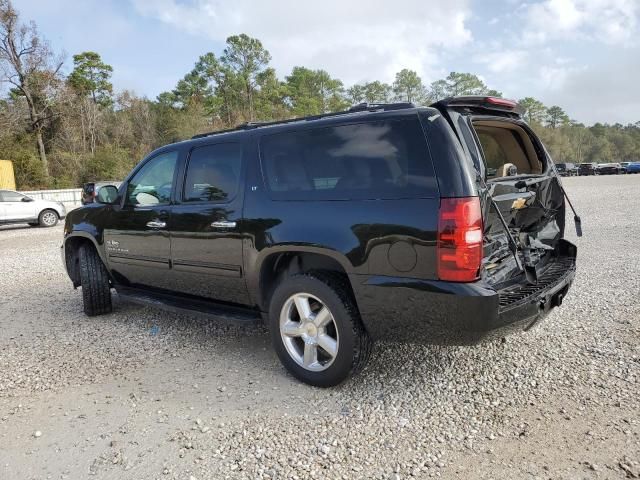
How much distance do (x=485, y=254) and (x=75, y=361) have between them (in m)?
3.42

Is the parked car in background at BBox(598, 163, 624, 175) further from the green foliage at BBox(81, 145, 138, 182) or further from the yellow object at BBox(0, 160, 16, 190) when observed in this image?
the yellow object at BBox(0, 160, 16, 190)

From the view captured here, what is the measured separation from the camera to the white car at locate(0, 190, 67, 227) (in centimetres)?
1563

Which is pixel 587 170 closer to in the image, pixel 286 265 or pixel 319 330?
pixel 286 265

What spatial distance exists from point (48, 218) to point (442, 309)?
17.4 meters

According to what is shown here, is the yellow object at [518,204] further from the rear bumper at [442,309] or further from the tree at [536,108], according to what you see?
the tree at [536,108]

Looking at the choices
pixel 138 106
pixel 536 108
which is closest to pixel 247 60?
pixel 138 106

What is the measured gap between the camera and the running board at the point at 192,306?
3.70 m

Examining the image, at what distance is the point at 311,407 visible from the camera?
3.05m

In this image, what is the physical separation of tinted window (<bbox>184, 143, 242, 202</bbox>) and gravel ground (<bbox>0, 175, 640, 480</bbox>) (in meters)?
1.37

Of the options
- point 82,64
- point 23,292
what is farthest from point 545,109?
point 23,292

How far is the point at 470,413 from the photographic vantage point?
289 cm

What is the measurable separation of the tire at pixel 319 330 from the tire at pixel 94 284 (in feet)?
8.58

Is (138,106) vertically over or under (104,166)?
over

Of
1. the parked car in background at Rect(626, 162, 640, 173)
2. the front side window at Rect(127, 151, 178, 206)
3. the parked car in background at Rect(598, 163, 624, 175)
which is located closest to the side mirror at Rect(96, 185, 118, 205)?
the front side window at Rect(127, 151, 178, 206)
